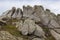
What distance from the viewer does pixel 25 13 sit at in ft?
403

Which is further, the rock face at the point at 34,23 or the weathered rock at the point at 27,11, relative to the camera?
the weathered rock at the point at 27,11

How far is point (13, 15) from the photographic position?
124 meters

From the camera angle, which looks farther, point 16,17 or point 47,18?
point 16,17

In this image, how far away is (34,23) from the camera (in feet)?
220

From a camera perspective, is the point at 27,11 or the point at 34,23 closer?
the point at 34,23

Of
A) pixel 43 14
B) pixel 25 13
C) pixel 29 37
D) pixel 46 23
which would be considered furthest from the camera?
pixel 25 13

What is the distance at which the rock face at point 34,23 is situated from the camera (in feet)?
206

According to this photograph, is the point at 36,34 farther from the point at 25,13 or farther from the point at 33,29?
the point at 25,13

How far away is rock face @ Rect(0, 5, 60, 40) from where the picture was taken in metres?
62.7

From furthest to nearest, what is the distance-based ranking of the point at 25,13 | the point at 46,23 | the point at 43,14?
the point at 25,13 → the point at 43,14 → the point at 46,23

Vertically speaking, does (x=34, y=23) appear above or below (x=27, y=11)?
below

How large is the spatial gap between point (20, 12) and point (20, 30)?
201 ft

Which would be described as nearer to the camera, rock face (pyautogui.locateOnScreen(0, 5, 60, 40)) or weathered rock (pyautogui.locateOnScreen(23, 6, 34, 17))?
rock face (pyautogui.locateOnScreen(0, 5, 60, 40))

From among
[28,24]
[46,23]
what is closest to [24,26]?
[28,24]
